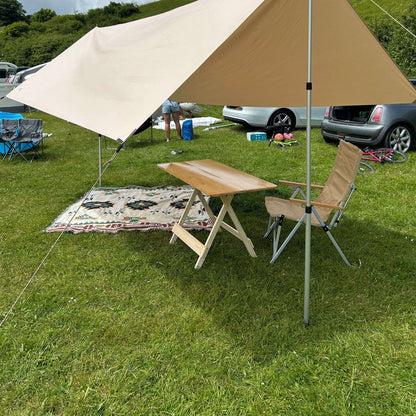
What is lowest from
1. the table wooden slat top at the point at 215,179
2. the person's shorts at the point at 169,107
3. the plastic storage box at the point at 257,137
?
the plastic storage box at the point at 257,137

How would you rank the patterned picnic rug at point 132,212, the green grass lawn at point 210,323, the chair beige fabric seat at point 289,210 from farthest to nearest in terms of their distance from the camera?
the patterned picnic rug at point 132,212 → the chair beige fabric seat at point 289,210 → the green grass lawn at point 210,323

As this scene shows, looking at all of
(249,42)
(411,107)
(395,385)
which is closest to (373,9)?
(411,107)

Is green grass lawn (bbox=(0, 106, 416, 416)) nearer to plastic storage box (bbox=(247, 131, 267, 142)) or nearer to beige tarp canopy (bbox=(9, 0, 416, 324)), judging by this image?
beige tarp canopy (bbox=(9, 0, 416, 324))

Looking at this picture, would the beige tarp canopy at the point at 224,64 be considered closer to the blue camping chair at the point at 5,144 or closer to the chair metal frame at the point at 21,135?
the chair metal frame at the point at 21,135

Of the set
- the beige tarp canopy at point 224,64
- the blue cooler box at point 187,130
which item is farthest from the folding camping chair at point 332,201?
the blue cooler box at point 187,130

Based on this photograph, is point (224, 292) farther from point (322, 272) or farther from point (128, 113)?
point (128, 113)

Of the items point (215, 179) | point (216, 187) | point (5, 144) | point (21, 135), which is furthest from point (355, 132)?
point (5, 144)

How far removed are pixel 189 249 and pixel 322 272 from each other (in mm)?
1390

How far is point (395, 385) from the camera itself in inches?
92.7

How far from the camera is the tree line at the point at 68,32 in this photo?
13505 millimetres

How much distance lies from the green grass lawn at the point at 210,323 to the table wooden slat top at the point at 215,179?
745 mm

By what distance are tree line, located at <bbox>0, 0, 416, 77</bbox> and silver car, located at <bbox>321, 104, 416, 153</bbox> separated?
21.3 feet

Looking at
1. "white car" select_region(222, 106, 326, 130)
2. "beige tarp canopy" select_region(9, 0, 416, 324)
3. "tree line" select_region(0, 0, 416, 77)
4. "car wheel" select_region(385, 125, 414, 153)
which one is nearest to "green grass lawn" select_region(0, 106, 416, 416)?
"beige tarp canopy" select_region(9, 0, 416, 324)

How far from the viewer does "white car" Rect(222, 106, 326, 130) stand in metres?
10.2
